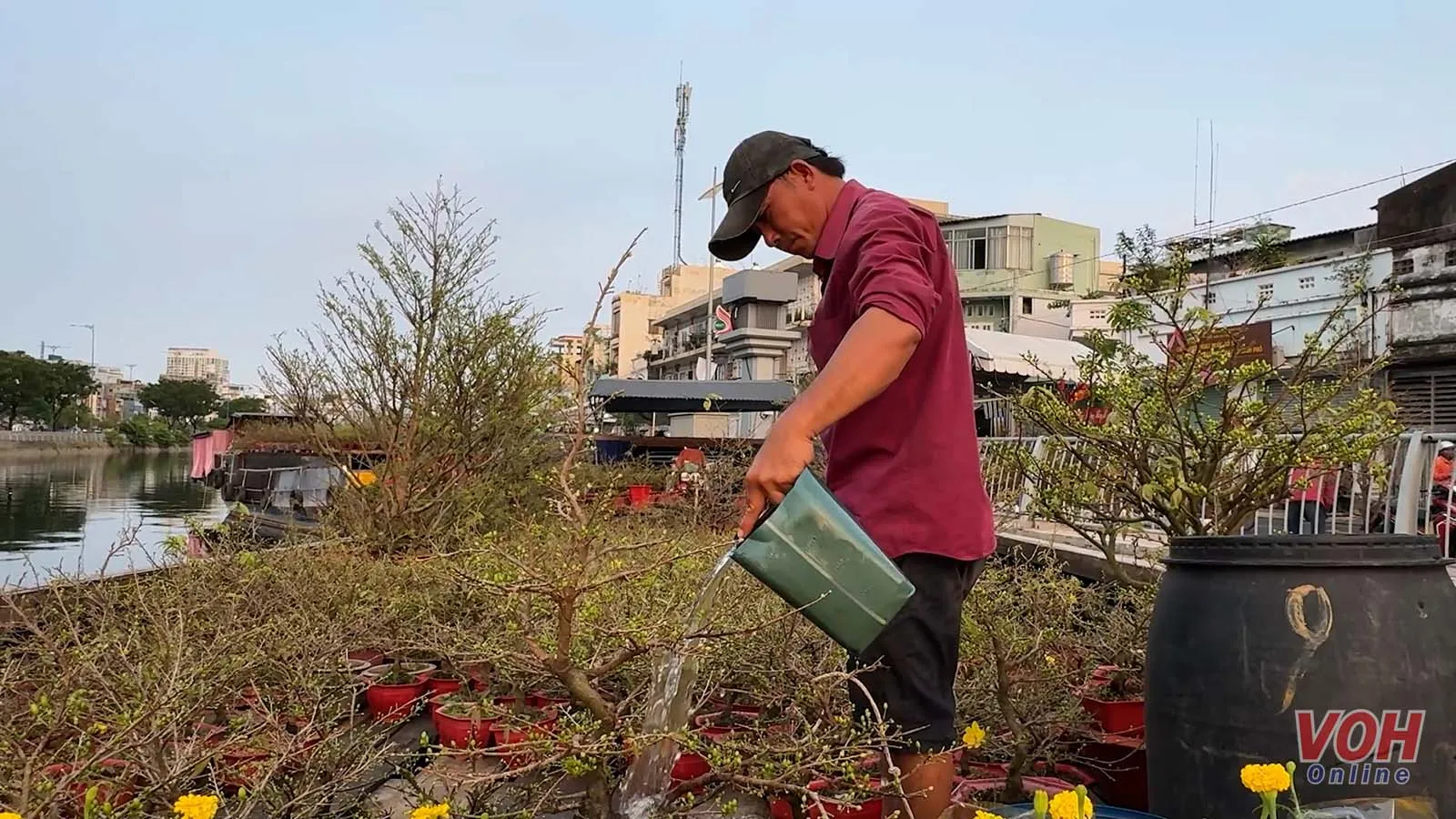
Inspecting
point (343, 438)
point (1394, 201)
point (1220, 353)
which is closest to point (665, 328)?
point (1394, 201)

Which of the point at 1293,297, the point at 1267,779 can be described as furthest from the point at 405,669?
the point at 1293,297

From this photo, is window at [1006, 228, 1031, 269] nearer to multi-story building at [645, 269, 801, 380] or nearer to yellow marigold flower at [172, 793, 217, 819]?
multi-story building at [645, 269, 801, 380]

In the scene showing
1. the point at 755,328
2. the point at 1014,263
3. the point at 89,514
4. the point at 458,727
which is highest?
the point at 1014,263

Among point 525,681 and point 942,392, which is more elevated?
point 942,392

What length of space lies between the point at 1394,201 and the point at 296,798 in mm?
18832

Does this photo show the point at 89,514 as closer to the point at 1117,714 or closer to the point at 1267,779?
the point at 1117,714

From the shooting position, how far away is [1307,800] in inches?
70.2

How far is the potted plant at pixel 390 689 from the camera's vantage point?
3.50 m

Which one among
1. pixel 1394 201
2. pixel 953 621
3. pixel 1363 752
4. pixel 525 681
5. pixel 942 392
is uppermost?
pixel 1394 201

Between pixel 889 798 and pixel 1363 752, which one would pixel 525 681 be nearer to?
pixel 889 798

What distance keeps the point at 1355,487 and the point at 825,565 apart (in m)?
4.51

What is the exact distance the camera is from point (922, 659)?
191 centimetres

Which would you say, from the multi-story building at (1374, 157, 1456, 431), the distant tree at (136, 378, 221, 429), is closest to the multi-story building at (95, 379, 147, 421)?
the distant tree at (136, 378, 221, 429)

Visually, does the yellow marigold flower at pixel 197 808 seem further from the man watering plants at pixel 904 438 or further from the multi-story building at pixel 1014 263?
the multi-story building at pixel 1014 263
